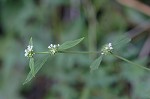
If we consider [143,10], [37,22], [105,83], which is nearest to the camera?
[105,83]

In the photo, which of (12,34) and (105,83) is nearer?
(105,83)

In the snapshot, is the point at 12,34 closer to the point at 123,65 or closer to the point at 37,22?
the point at 37,22

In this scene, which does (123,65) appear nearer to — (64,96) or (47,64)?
(64,96)

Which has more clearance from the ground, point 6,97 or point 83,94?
point 6,97

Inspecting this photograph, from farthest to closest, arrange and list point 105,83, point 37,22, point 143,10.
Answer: point 37,22, point 143,10, point 105,83

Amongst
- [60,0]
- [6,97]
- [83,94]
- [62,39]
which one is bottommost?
[83,94]

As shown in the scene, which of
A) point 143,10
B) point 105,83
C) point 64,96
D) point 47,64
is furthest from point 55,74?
point 143,10
